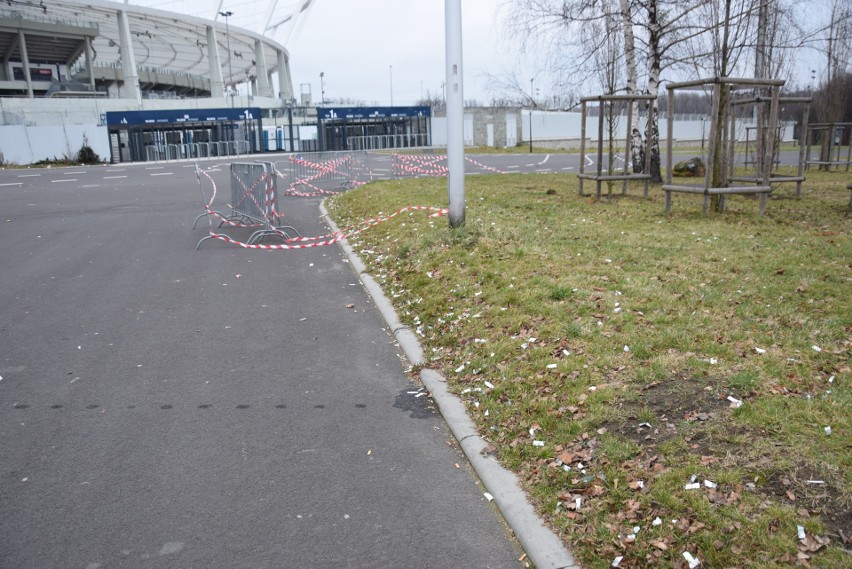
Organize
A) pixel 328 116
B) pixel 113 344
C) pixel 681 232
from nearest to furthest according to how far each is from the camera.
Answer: pixel 113 344 → pixel 681 232 → pixel 328 116

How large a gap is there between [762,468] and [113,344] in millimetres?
5926

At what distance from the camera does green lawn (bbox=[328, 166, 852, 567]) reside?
131 inches

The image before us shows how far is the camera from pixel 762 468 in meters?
3.63

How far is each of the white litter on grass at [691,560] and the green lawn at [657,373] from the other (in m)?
0.02

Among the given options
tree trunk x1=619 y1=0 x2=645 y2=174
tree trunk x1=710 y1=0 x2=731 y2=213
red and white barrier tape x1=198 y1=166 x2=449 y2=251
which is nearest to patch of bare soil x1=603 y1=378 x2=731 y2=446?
red and white barrier tape x1=198 y1=166 x2=449 y2=251

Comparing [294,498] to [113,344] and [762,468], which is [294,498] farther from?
[113,344]

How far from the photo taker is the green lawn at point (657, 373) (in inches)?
131

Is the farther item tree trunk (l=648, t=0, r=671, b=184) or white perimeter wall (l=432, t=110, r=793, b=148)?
white perimeter wall (l=432, t=110, r=793, b=148)

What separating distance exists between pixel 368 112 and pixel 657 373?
188ft

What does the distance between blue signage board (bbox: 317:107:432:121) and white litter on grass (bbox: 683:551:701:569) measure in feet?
186

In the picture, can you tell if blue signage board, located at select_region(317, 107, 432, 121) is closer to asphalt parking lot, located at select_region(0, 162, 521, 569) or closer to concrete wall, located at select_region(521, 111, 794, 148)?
concrete wall, located at select_region(521, 111, 794, 148)

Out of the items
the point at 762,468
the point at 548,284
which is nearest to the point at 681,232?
the point at 548,284

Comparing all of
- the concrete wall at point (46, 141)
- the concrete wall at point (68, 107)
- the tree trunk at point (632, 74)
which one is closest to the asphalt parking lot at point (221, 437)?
the tree trunk at point (632, 74)

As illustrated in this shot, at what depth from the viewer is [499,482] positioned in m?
3.98
